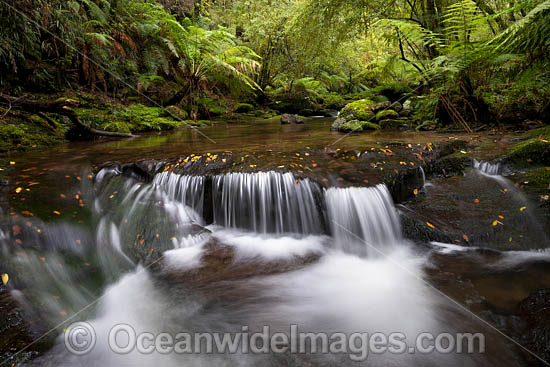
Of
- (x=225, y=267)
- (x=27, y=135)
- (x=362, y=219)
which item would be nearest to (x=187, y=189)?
(x=225, y=267)

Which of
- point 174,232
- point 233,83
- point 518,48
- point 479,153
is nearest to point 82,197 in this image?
point 174,232

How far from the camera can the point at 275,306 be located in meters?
2.44

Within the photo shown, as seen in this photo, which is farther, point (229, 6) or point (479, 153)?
point (229, 6)

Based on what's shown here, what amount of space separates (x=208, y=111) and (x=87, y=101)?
4.69 m

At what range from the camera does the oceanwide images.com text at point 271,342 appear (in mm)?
1896

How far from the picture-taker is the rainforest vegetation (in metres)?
5.21

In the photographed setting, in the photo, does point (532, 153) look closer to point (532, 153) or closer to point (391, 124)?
point (532, 153)

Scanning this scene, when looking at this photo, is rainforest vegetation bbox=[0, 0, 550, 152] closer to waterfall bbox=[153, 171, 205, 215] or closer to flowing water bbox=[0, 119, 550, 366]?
flowing water bbox=[0, 119, 550, 366]

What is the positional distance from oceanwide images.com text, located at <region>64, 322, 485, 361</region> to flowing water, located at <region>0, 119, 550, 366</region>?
4 centimetres

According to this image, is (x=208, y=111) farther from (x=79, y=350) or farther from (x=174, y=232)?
(x=79, y=350)

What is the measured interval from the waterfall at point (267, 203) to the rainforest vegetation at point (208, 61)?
341 centimetres

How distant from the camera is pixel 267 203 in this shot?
3.55 m

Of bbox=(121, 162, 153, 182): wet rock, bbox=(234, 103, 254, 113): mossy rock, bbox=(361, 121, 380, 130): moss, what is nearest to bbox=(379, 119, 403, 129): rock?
bbox=(361, 121, 380, 130): moss

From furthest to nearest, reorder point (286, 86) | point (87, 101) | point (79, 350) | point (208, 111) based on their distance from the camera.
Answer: point (286, 86) → point (208, 111) → point (87, 101) → point (79, 350)
